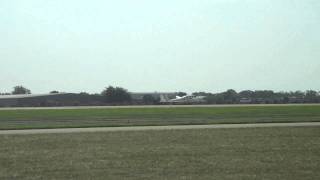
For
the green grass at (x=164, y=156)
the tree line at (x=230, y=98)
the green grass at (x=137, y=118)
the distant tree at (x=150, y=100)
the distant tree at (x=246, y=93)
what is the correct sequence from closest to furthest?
1. the green grass at (x=164, y=156)
2. the green grass at (x=137, y=118)
3. the distant tree at (x=150, y=100)
4. the tree line at (x=230, y=98)
5. the distant tree at (x=246, y=93)

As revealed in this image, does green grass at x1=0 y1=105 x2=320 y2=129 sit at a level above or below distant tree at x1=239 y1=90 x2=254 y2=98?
below

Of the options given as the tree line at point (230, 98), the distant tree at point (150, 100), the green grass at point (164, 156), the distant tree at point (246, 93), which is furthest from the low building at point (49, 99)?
the green grass at point (164, 156)

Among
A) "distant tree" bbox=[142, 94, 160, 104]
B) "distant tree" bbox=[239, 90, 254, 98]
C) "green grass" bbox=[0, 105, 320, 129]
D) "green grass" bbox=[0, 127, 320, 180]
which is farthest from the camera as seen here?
"distant tree" bbox=[239, 90, 254, 98]

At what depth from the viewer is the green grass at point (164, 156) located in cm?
1116

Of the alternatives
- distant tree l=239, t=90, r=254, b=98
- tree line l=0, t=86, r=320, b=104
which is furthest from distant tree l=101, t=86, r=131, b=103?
distant tree l=239, t=90, r=254, b=98

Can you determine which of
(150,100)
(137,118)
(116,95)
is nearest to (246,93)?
(150,100)

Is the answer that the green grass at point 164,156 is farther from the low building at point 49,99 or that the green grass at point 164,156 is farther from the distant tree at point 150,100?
the low building at point 49,99

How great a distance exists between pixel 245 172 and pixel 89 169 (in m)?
3.12

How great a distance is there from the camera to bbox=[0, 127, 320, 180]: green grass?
11164 mm

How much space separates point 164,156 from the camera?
13.9m

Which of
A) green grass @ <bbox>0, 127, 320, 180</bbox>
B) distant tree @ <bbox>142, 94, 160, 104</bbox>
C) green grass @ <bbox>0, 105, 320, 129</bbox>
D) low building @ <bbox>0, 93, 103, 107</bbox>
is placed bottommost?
green grass @ <bbox>0, 127, 320, 180</bbox>

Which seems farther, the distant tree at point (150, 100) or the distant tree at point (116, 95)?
the distant tree at point (116, 95)

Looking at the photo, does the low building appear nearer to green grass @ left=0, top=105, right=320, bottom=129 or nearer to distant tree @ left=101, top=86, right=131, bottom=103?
distant tree @ left=101, top=86, right=131, bottom=103

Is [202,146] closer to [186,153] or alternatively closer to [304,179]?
[186,153]
